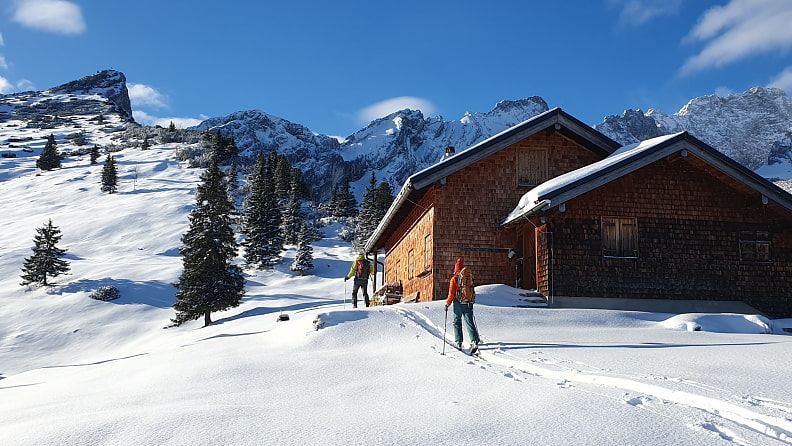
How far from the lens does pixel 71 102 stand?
137 metres

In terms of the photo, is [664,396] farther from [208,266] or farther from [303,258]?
[303,258]

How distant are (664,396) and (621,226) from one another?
1116cm

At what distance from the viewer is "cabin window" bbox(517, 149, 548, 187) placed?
18094 millimetres

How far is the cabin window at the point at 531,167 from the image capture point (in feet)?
59.4

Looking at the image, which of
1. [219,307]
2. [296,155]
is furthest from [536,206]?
[296,155]

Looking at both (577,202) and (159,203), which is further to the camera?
(159,203)

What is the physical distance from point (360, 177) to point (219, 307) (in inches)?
6198

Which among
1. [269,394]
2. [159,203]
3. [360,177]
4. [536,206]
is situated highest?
[360,177]

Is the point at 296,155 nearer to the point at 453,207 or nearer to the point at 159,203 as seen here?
the point at 159,203

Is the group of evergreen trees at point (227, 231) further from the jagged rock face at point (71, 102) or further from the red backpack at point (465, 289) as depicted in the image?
the jagged rock face at point (71, 102)

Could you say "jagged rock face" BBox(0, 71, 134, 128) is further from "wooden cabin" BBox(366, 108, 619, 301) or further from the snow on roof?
the snow on roof

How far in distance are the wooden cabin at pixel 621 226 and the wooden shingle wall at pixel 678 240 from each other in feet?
0.09

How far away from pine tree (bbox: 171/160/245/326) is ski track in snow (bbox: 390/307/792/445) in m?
19.4

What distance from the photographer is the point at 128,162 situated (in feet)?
239
